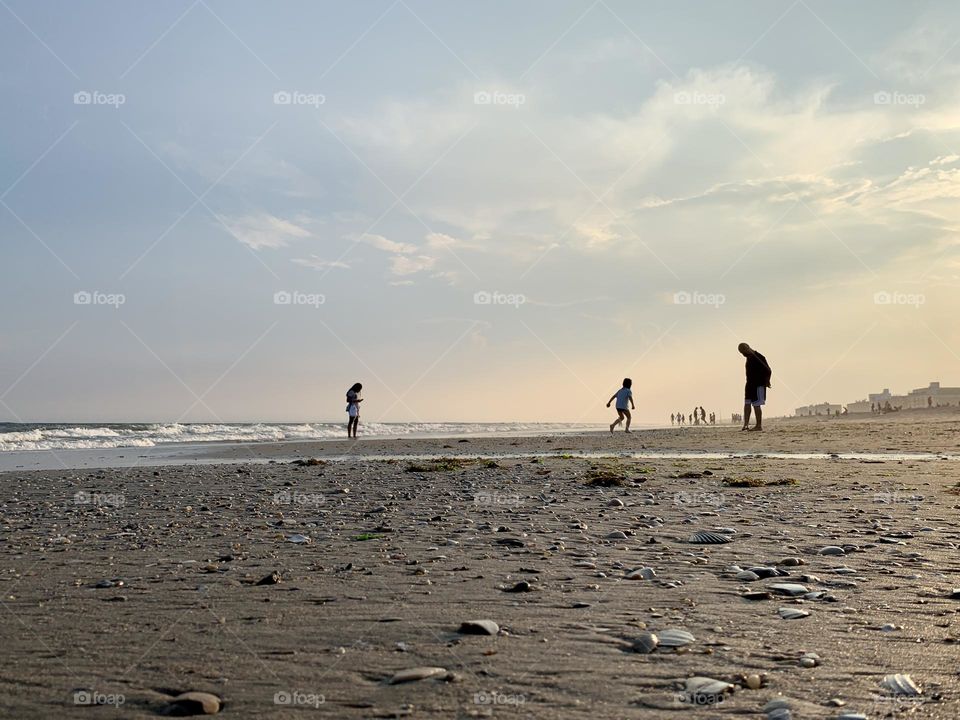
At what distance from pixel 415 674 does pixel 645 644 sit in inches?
53.4

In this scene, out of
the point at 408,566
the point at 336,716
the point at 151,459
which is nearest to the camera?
the point at 336,716

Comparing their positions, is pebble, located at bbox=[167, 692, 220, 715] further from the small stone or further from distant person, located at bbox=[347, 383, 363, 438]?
distant person, located at bbox=[347, 383, 363, 438]

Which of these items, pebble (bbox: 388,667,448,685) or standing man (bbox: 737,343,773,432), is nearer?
pebble (bbox: 388,667,448,685)

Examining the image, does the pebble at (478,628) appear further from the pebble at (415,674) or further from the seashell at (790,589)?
the seashell at (790,589)

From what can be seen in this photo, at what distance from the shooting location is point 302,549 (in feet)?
25.0

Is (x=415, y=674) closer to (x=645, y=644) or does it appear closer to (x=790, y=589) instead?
(x=645, y=644)

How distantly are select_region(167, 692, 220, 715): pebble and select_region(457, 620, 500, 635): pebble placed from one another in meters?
1.55

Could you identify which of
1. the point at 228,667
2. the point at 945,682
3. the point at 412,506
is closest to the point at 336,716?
the point at 228,667

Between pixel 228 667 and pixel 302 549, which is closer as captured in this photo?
pixel 228 667

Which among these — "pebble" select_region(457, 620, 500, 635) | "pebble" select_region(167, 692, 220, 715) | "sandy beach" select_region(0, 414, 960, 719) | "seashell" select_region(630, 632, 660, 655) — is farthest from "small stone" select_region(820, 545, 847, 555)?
"pebble" select_region(167, 692, 220, 715)

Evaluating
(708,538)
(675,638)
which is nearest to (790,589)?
(675,638)

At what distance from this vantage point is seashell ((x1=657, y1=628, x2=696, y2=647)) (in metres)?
4.40

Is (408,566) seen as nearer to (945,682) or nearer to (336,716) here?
(336,716)

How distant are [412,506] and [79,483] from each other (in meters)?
8.98
